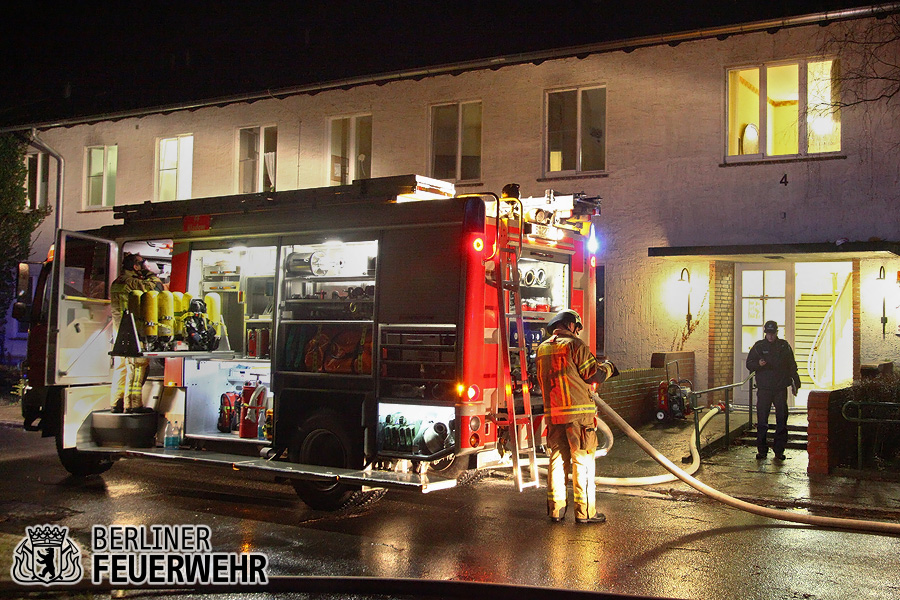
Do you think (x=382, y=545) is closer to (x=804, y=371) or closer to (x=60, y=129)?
(x=804, y=371)

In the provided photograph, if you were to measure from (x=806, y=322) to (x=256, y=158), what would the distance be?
11.7 metres

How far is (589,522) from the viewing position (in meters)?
7.32

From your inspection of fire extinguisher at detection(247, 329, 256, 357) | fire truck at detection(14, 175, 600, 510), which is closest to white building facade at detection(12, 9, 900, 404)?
fire truck at detection(14, 175, 600, 510)

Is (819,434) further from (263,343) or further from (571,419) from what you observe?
(263,343)

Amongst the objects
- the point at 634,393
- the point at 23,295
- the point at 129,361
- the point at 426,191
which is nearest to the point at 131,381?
the point at 129,361

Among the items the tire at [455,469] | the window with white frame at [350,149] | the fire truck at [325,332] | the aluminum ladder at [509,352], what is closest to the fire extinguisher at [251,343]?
the fire truck at [325,332]

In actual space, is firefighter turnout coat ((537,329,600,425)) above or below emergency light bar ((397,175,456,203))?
below

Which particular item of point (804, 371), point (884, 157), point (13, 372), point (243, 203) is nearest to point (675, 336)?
point (804, 371)

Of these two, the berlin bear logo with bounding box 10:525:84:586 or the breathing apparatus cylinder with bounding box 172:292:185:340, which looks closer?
the berlin bear logo with bounding box 10:525:84:586

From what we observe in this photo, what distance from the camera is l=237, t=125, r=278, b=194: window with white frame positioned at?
1814cm

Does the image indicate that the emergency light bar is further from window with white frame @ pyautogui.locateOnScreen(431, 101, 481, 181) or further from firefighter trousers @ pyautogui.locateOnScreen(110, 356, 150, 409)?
window with white frame @ pyautogui.locateOnScreen(431, 101, 481, 181)

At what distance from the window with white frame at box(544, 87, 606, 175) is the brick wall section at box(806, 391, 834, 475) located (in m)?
6.38

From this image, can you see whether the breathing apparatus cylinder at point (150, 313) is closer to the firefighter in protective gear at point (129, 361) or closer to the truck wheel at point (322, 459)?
the firefighter in protective gear at point (129, 361)

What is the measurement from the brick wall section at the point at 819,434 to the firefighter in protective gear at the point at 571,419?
357cm
